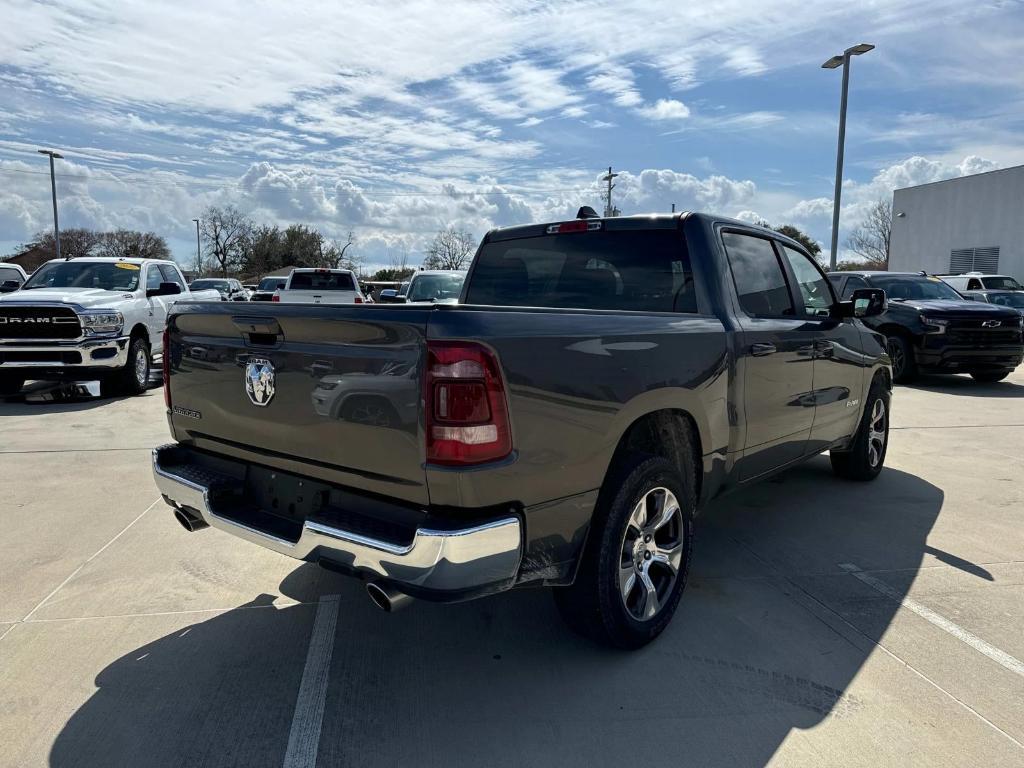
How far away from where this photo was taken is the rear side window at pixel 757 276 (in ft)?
13.3

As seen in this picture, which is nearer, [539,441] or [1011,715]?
[539,441]

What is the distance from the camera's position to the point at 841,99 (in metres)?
19.1

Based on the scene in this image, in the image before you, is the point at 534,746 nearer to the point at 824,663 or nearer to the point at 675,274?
the point at 824,663

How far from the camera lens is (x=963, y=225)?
3350cm

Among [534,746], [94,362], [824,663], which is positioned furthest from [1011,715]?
[94,362]

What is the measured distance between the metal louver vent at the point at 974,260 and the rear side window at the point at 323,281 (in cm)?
2810

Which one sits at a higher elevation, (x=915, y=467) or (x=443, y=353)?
(x=443, y=353)

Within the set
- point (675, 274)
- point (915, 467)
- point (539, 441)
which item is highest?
point (675, 274)

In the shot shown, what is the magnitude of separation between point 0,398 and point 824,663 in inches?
420

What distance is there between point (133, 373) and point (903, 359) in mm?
11459

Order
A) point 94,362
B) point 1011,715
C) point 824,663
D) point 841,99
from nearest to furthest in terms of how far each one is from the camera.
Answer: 1. point 1011,715
2. point 824,663
3. point 94,362
4. point 841,99

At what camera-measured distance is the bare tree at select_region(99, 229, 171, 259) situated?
64375 mm

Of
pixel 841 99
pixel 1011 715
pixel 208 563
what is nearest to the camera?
pixel 1011 715

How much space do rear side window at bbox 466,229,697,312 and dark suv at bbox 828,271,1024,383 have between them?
Result: 8.55 meters
